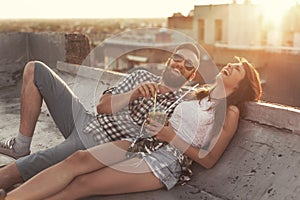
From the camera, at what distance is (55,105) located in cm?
313

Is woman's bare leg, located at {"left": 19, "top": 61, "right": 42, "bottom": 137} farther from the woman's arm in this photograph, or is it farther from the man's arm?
the woman's arm

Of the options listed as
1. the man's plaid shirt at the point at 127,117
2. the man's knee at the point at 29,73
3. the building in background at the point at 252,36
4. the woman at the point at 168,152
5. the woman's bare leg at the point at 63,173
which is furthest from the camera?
the building in background at the point at 252,36

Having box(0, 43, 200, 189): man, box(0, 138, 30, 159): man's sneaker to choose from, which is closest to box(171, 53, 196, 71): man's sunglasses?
box(0, 43, 200, 189): man

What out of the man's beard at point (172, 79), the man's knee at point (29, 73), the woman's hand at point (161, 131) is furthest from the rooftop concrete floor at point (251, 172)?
the man's knee at point (29, 73)

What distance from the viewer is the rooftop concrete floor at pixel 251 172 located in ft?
8.66

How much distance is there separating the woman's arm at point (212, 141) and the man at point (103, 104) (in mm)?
298

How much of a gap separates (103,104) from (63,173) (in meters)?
0.69

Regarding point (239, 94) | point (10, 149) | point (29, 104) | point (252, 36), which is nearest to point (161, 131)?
point (239, 94)

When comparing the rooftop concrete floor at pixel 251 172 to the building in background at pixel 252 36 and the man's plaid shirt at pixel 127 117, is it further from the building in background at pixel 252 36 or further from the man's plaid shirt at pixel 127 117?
the building in background at pixel 252 36

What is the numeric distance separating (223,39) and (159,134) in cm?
2124

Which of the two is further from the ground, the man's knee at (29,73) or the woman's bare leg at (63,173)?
the man's knee at (29,73)

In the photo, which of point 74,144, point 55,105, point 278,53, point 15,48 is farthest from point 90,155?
point 278,53

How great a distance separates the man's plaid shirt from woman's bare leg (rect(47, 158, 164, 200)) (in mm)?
324

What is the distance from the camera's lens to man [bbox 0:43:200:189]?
116 inches
